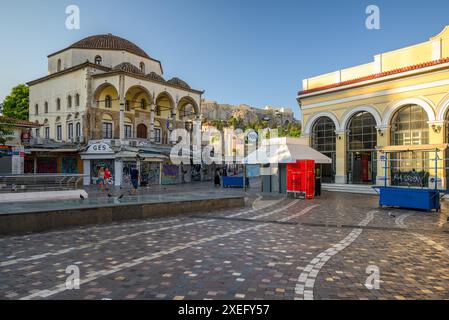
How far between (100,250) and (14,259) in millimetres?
1572

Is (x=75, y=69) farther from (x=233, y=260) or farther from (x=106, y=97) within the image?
(x=233, y=260)

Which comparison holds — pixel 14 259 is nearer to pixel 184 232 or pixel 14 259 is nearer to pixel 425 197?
pixel 184 232

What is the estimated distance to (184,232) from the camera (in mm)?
8938

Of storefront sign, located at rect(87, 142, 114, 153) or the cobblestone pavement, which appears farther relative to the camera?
storefront sign, located at rect(87, 142, 114, 153)

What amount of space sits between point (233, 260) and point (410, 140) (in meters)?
19.3

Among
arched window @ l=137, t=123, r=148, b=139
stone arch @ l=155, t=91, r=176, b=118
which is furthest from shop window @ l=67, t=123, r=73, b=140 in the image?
stone arch @ l=155, t=91, r=176, b=118

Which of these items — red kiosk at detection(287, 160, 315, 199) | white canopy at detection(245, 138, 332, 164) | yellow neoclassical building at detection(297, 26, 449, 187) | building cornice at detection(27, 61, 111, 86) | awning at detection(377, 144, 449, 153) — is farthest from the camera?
building cornice at detection(27, 61, 111, 86)

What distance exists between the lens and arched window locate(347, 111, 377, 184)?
911 inches

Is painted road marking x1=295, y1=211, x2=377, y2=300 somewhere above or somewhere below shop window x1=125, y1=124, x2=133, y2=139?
below

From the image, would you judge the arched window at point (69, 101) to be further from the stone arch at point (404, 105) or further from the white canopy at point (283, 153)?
the stone arch at point (404, 105)

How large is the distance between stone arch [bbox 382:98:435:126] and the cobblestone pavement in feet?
38.5

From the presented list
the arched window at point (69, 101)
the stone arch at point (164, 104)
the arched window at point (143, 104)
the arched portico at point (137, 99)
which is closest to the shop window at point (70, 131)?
the arched window at point (69, 101)

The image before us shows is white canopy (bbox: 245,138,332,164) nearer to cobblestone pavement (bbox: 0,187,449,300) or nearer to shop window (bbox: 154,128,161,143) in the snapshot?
cobblestone pavement (bbox: 0,187,449,300)
